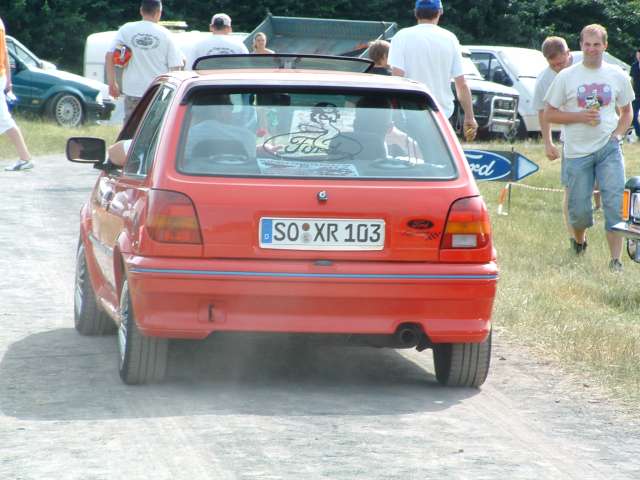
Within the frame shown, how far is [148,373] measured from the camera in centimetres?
635

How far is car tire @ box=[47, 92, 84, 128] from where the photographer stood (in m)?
25.9

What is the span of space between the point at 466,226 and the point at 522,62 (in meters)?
22.4

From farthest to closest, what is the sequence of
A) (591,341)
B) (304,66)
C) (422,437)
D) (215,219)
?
(304,66) < (591,341) < (215,219) < (422,437)

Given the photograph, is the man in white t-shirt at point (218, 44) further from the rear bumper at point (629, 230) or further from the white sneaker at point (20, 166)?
the rear bumper at point (629, 230)

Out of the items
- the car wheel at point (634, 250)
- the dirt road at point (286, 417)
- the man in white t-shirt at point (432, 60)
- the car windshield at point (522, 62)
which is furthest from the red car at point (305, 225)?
the car windshield at point (522, 62)

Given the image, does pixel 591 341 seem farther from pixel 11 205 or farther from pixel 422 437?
pixel 11 205

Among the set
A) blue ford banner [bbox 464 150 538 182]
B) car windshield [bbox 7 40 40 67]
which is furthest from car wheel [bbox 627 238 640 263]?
car windshield [bbox 7 40 40 67]

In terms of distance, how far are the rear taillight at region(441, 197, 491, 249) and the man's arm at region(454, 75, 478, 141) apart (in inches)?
178

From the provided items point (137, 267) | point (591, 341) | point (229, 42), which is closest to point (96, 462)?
point (137, 267)

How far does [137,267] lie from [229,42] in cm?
1000

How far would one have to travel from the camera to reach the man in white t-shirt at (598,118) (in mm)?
10789

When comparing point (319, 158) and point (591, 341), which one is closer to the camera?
point (319, 158)

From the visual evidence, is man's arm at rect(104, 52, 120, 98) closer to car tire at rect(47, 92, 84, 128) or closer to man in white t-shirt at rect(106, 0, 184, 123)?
man in white t-shirt at rect(106, 0, 184, 123)

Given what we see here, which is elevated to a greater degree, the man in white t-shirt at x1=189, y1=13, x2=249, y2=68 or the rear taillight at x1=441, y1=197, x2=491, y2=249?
the rear taillight at x1=441, y1=197, x2=491, y2=249
